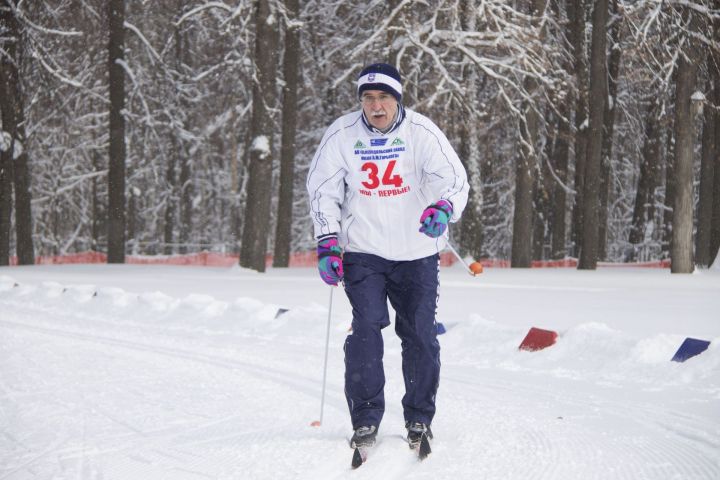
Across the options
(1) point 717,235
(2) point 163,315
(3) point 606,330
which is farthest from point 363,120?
(1) point 717,235

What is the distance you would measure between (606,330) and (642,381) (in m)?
1.21

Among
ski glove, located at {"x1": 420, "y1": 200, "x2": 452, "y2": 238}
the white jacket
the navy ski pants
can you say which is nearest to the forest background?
the white jacket

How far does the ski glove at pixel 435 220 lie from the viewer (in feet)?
13.6

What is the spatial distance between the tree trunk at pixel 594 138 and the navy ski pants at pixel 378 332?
50.7 ft

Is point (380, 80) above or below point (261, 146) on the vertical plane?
below

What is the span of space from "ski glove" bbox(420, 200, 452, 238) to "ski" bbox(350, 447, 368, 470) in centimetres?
112

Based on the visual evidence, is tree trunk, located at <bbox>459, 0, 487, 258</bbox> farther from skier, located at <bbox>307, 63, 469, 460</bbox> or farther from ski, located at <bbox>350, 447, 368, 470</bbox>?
ski, located at <bbox>350, 447, 368, 470</bbox>

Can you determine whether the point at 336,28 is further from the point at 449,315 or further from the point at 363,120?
the point at 363,120

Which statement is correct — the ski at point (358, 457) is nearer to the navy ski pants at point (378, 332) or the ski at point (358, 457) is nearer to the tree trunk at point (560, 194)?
the navy ski pants at point (378, 332)

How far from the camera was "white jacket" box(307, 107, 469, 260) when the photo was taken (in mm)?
4398

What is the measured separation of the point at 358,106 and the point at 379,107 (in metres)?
16.5

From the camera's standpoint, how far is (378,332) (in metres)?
4.48

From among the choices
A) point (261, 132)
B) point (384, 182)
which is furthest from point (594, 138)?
point (384, 182)

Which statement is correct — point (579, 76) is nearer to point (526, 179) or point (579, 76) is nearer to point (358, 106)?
point (526, 179)
